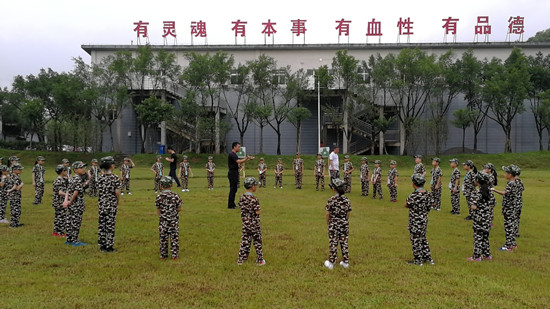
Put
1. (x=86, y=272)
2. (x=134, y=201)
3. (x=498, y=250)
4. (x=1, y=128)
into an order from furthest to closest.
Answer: (x=1, y=128)
(x=134, y=201)
(x=498, y=250)
(x=86, y=272)

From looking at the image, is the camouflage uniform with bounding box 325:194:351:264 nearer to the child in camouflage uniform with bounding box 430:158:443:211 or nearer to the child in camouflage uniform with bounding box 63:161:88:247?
the child in camouflage uniform with bounding box 63:161:88:247

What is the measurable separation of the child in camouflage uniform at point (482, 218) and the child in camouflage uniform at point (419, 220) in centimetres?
111

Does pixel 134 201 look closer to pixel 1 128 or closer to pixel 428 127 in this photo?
pixel 428 127

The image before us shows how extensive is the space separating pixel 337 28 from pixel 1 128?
50.7 m

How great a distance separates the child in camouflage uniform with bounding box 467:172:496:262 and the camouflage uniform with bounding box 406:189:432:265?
1139 mm

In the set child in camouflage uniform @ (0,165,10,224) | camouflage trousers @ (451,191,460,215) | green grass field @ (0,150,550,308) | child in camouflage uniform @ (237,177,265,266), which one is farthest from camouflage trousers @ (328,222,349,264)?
child in camouflage uniform @ (0,165,10,224)

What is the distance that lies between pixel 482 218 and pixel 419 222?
1.48m

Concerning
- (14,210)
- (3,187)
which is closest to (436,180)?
(14,210)

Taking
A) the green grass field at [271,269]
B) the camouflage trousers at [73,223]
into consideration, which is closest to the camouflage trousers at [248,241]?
the green grass field at [271,269]

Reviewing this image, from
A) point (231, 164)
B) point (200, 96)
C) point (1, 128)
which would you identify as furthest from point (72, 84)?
point (231, 164)

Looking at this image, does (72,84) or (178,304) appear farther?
(72,84)

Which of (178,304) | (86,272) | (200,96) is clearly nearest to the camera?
(178,304)

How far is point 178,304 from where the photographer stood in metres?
5.53

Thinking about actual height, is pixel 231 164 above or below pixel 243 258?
above
